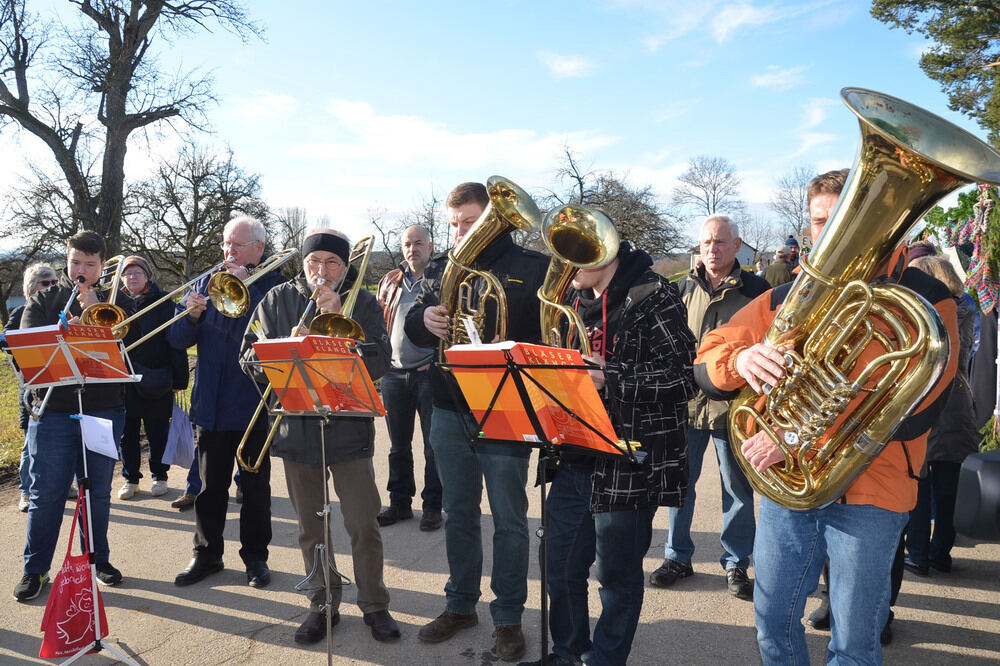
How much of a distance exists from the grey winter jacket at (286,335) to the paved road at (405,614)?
1.02 metres

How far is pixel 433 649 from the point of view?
353 centimetres

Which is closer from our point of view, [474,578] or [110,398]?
[474,578]

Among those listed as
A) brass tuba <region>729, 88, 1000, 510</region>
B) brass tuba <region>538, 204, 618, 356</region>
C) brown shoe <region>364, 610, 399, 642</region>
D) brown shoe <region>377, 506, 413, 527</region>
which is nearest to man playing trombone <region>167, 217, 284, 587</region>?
brown shoe <region>364, 610, 399, 642</region>

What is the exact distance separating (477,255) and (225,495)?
8.24 feet

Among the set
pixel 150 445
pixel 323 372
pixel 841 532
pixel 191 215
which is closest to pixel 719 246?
pixel 841 532

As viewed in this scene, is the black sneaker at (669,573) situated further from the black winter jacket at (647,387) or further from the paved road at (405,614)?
the black winter jacket at (647,387)

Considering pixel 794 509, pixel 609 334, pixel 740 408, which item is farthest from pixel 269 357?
pixel 794 509

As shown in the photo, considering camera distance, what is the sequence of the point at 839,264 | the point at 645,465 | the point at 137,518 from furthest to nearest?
the point at 137,518, the point at 645,465, the point at 839,264

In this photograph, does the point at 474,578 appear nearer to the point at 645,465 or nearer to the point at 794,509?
the point at 645,465

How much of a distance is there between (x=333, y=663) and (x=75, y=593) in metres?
1.34

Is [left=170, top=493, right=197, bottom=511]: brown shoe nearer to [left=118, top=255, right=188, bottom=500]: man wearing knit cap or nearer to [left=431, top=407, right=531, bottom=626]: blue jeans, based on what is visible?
[left=118, top=255, right=188, bottom=500]: man wearing knit cap

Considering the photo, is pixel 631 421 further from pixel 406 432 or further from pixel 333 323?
pixel 406 432

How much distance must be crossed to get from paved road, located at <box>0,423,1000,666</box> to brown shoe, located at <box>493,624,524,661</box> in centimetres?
6

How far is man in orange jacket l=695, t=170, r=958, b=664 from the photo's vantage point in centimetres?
221
